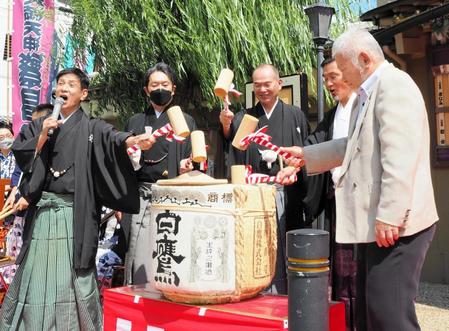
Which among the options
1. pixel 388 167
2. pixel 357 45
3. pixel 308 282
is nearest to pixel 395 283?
pixel 308 282

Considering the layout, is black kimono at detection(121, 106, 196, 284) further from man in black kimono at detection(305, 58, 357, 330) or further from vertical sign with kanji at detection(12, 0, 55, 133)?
vertical sign with kanji at detection(12, 0, 55, 133)

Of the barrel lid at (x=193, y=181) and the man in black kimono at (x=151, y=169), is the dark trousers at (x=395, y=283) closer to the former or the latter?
the barrel lid at (x=193, y=181)

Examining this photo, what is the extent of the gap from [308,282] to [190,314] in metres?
0.74

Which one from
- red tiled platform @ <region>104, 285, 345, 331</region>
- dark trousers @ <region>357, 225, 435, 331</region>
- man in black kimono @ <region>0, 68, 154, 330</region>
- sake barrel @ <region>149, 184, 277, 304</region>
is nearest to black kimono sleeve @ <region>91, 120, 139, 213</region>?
man in black kimono @ <region>0, 68, 154, 330</region>

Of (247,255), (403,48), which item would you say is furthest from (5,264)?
(403,48)

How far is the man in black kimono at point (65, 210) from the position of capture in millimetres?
3262

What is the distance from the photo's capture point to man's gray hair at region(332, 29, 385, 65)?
2367 mm

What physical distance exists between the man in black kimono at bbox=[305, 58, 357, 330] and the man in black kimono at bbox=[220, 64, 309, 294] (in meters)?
0.15

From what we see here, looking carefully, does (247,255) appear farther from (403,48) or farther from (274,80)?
(403,48)

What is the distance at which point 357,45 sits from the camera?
7.78 ft

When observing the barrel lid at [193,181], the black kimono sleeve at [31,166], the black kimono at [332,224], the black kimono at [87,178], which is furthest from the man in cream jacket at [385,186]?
the black kimono sleeve at [31,166]

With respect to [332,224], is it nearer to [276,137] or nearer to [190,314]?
[276,137]

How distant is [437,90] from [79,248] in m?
5.22

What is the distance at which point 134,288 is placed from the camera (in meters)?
3.28
